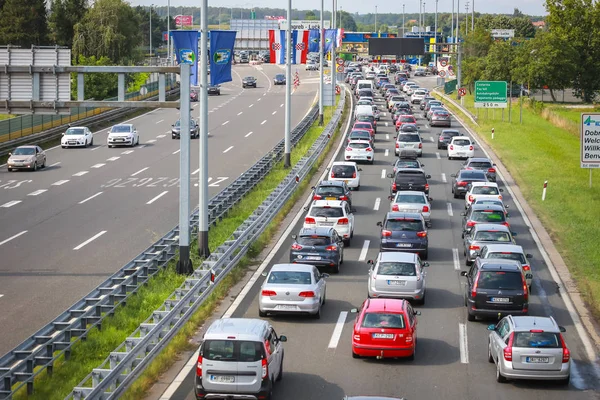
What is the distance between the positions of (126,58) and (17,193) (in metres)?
66.0

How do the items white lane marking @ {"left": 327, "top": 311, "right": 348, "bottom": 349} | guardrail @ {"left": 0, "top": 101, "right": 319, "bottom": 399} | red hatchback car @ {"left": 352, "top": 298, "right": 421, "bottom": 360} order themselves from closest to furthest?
1. guardrail @ {"left": 0, "top": 101, "right": 319, "bottom": 399}
2. red hatchback car @ {"left": 352, "top": 298, "right": 421, "bottom": 360}
3. white lane marking @ {"left": 327, "top": 311, "right": 348, "bottom": 349}

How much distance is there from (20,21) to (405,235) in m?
89.9

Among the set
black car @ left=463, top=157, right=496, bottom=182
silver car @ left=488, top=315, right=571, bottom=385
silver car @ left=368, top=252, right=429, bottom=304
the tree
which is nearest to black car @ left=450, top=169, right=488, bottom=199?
black car @ left=463, top=157, right=496, bottom=182

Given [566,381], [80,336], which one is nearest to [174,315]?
[80,336]

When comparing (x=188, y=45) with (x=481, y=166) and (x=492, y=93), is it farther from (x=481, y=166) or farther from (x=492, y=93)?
(x=492, y=93)

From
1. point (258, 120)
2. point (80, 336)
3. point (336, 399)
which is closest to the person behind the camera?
point (336, 399)

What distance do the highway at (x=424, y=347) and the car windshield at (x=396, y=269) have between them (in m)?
1.08

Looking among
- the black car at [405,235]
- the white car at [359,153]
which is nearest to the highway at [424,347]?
the black car at [405,235]

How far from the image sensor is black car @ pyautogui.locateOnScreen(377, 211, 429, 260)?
32750 mm

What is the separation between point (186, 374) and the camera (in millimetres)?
20594

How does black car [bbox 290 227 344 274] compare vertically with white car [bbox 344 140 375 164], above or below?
below

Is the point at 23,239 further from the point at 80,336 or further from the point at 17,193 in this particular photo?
the point at 80,336

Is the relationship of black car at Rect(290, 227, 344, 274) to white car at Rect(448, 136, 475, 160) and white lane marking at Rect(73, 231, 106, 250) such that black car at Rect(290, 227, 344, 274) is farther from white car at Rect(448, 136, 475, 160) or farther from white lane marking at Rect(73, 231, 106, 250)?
white car at Rect(448, 136, 475, 160)

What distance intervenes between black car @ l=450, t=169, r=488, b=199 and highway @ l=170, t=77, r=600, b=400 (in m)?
7.87
